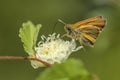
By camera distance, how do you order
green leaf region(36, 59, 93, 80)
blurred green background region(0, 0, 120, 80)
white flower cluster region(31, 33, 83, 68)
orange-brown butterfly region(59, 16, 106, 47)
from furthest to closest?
blurred green background region(0, 0, 120, 80) → orange-brown butterfly region(59, 16, 106, 47) → white flower cluster region(31, 33, 83, 68) → green leaf region(36, 59, 93, 80)

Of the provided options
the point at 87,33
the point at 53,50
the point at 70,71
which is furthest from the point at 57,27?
the point at 70,71

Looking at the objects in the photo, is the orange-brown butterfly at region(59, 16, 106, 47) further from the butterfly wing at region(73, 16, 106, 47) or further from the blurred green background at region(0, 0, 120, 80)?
the blurred green background at region(0, 0, 120, 80)

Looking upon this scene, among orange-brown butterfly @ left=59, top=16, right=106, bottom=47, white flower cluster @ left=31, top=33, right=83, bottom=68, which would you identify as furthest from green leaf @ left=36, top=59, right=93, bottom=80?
orange-brown butterfly @ left=59, top=16, right=106, bottom=47

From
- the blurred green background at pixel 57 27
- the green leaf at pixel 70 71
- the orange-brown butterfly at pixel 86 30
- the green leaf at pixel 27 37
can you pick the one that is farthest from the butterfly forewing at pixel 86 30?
the blurred green background at pixel 57 27

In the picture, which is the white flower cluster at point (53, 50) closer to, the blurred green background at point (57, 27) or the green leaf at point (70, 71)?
the green leaf at point (70, 71)

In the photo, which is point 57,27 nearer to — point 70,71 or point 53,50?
point 53,50

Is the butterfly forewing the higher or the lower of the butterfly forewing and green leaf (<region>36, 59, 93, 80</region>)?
the lower

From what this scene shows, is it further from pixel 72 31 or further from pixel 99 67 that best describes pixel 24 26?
pixel 99 67

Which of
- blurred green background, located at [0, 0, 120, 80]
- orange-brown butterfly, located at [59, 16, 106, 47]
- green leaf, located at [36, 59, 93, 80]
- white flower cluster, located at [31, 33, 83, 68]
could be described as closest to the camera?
green leaf, located at [36, 59, 93, 80]
